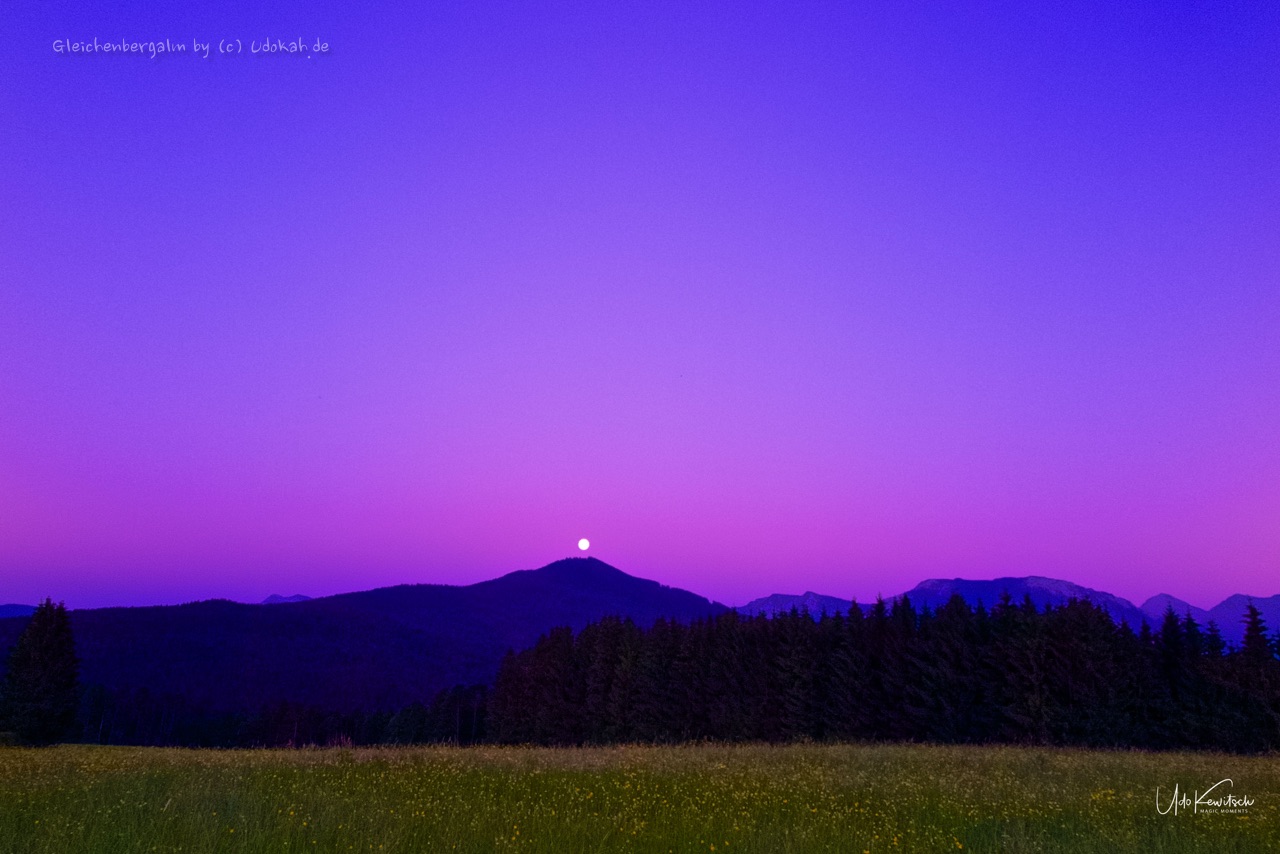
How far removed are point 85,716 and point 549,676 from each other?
97.8 meters

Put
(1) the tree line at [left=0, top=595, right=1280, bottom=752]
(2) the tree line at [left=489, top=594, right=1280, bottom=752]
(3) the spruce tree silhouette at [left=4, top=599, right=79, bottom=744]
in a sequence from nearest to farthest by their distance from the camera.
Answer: (2) the tree line at [left=489, top=594, right=1280, bottom=752] < (1) the tree line at [left=0, top=595, right=1280, bottom=752] < (3) the spruce tree silhouette at [left=4, top=599, right=79, bottom=744]

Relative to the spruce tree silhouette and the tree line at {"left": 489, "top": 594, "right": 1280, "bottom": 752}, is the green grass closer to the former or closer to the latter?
the tree line at {"left": 489, "top": 594, "right": 1280, "bottom": 752}

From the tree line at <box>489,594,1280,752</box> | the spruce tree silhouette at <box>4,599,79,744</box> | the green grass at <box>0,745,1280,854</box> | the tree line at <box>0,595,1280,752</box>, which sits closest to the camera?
the green grass at <box>0,745,1280,854</box>

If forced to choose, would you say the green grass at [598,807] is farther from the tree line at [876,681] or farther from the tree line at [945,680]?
the tree line at [945,680]

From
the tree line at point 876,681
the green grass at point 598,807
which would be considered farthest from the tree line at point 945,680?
the green grass at point 598,807

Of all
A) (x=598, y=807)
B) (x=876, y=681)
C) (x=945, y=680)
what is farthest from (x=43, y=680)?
(x=598, y=807)

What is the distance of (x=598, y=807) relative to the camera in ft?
32.2

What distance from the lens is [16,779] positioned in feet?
37.6

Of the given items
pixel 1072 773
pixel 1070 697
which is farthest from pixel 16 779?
pixel 1070 697

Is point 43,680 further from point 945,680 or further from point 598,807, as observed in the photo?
point 598,807

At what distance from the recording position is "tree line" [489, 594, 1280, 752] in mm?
38062

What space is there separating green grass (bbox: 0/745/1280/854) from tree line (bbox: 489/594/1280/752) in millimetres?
21096

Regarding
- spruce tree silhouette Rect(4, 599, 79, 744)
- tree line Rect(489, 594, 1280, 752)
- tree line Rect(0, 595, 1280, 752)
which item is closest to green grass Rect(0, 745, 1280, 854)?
tree line Rect(0, 595, 1280, 752)

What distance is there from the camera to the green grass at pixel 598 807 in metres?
7.90
